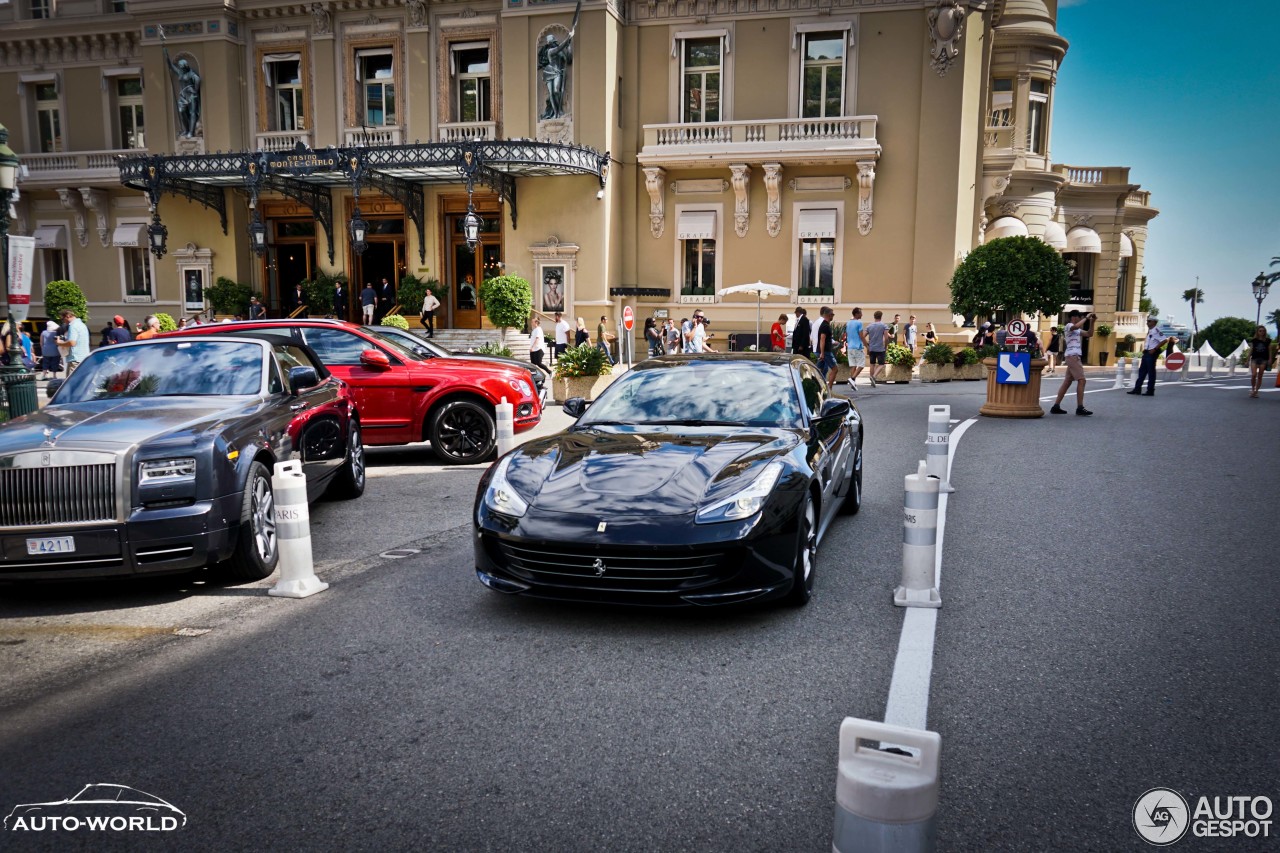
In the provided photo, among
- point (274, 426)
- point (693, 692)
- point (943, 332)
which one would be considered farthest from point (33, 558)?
point (943, 332)

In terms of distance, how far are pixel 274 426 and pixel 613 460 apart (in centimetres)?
294

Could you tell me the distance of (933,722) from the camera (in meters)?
3.69

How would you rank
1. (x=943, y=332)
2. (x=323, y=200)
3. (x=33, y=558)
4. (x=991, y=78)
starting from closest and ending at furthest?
(x=33, y=558) → (x=943, y=332) → (x=323, y=200) → (x=991, y=78)

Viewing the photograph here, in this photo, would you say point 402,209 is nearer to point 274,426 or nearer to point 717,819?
point 274,426

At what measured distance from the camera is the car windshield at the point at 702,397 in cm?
620

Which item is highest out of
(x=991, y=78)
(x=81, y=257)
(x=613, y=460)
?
(x=991, y=78)

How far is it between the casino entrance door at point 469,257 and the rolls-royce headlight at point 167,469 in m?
23.8

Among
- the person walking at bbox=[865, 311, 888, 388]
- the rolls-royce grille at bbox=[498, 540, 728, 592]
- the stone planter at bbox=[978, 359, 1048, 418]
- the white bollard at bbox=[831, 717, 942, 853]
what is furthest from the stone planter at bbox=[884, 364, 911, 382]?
the white bollard at bbox=[831, 717, 942, 853]

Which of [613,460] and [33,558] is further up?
[613,460]

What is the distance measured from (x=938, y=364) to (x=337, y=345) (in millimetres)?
17602

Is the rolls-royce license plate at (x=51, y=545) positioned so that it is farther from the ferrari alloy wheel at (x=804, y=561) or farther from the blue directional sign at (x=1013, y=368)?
the blue directional sign at (x=1013, y=368)

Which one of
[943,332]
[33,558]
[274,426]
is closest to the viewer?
[33,558]

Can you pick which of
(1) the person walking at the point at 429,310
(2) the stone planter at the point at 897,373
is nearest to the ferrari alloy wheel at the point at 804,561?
(2) the stone planter at the point at 897,373

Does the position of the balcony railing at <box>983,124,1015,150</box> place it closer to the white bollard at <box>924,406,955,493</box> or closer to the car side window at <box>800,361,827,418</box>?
the white bollard at <box>924,406,955,493</box>
